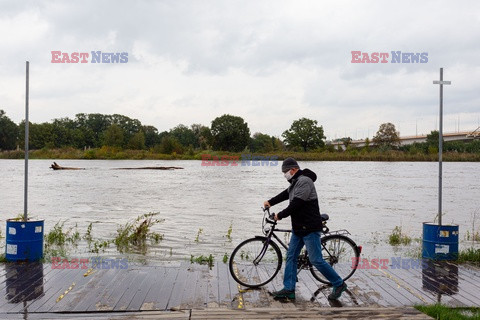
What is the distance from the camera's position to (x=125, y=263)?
860cm

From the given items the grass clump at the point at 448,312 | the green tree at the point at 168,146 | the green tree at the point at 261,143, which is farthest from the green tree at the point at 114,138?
the grass clump at the point at 448,312

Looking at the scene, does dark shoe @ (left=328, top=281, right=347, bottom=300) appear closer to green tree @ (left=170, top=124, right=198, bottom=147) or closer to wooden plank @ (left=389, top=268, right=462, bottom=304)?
→ wooden plank @ (left=389, top=268, right=462, bottom=304)

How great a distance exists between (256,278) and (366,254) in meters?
5.43

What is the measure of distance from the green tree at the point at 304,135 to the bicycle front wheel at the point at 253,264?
109181 mm

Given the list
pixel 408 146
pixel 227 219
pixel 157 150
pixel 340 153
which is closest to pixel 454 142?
pixel 408 146

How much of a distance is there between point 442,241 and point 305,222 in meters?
3.64

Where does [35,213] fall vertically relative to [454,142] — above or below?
below

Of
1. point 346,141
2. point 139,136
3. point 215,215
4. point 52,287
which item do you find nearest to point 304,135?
point 346,141

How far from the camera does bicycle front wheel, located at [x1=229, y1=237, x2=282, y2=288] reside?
22.9 feet

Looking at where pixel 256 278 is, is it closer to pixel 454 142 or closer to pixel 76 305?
pixel 76 305

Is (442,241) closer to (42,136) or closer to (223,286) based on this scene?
(223,286)

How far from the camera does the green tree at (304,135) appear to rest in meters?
116

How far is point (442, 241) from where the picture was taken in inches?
340

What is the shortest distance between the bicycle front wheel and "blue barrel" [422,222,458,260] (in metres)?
3.18
